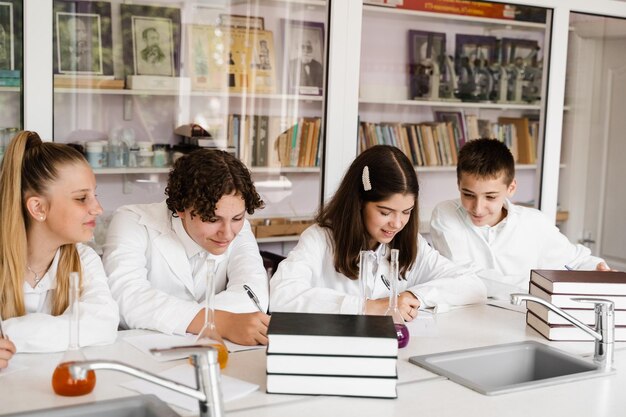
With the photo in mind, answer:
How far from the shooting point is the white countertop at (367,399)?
5.57 ft

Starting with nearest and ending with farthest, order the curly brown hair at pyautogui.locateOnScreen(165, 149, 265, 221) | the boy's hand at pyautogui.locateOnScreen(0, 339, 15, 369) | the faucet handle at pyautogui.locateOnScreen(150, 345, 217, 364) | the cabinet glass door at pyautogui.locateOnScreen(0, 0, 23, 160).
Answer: the faucet handle at pyautogui.locateOnScreen(150, 345, 217, 364) → the boy's hand at pyautogui.locateOnScreen(0, 339, 15, 369) → the curly brown hair at pyautogui.locateOnScreen(165, 149, 265, 221) → the cabinet glass door at pyautogui.locateOnScreen(0, 0, 23, 160)

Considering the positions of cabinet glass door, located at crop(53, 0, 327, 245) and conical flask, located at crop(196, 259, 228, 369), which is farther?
cabinet glass door, located at crop(53, 0, 327, 245)

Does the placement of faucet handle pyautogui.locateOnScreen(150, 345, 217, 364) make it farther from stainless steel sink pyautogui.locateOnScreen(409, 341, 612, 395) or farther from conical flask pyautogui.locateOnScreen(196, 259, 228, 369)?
stainless steel sink pyautogui.locateOnScreen(409, 341, 612, 395)

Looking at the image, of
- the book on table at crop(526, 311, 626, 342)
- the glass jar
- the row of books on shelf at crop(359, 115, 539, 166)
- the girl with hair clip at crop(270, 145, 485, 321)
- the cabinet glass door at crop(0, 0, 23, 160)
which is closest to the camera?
the book on table at crop(526, 311, 626, 342)

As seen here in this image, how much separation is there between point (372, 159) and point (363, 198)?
0.13 meters

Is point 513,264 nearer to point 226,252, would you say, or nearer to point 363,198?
point 363,198

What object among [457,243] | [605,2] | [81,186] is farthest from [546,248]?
[81,186]

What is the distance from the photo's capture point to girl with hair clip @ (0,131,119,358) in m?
2.18

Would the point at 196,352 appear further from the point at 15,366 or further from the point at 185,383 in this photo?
Result: the point at 15,366

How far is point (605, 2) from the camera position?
406cm

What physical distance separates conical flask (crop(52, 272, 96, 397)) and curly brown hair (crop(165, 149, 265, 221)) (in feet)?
2.40

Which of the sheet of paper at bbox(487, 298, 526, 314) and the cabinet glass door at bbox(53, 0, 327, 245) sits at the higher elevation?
the cabinet glass door at bbox(53, 0, 327, 245)

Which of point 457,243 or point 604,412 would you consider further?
point 457,243

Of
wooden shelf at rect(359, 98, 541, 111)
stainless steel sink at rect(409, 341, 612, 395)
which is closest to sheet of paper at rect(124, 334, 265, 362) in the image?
stainless steel sink at rect(409, 341, 612, 395)
